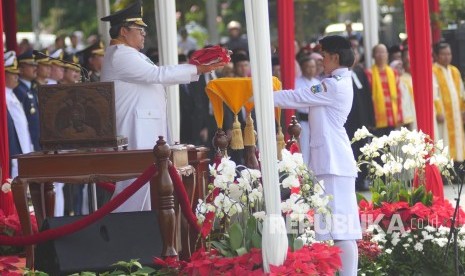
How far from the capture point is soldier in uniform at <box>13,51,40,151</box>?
1395 centimetres

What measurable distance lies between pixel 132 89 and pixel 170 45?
1377mm

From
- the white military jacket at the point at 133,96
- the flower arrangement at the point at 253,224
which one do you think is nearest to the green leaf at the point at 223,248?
the flower arrangement at the point at 253,224

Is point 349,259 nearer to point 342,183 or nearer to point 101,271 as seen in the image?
point 342,183

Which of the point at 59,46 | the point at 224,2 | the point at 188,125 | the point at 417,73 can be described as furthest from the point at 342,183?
the point at 224,2

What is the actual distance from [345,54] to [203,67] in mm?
1025

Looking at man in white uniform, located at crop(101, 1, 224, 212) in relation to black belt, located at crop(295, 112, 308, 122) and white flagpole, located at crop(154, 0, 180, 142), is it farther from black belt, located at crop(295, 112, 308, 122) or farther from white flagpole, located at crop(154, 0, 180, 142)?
black belt, located at crop(295, 112, 308, 122)

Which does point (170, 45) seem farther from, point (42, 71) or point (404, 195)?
point (42, 71)

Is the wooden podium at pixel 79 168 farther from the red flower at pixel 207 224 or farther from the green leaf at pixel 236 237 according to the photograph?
the green leaf at pixel 236 237

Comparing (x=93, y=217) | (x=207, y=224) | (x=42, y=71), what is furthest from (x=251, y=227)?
(x=42, y=71)

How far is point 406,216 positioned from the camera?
31.9 feet

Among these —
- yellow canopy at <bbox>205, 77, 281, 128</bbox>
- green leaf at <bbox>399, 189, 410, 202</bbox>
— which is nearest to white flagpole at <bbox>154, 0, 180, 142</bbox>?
yellow canopy at <bbox>205, 77, 281, 128</bbox>

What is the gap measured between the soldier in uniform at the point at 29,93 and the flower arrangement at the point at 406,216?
485cm

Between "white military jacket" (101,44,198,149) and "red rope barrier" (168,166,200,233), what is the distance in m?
1.18

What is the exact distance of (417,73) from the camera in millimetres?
10570
